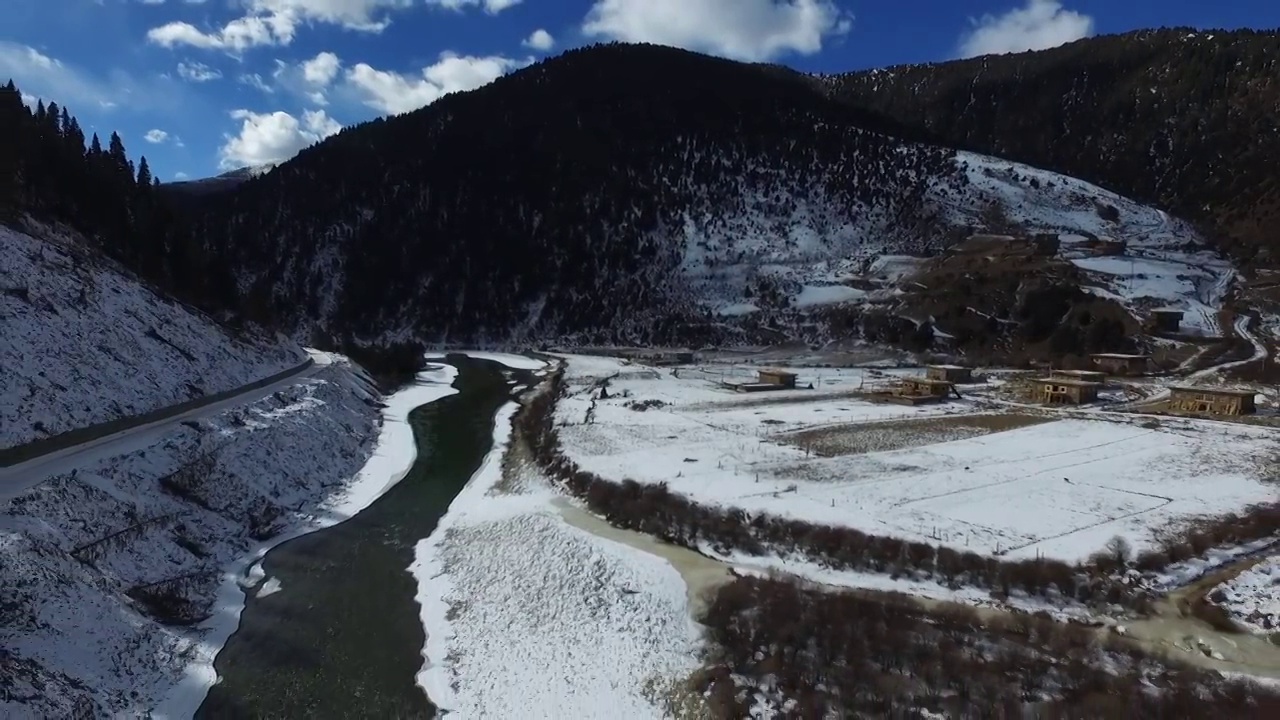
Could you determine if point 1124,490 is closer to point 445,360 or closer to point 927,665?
point 927,665

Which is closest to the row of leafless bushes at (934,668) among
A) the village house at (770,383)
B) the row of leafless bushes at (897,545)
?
the row of leafless bushes at (897,545)

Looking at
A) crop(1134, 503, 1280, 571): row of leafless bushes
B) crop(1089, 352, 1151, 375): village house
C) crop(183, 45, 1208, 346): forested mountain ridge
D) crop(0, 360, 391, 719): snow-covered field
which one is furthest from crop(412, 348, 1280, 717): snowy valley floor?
crop(183, 45, 1208, 346): forested mountain ridge

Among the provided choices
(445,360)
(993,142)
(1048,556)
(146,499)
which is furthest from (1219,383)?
(993,142)

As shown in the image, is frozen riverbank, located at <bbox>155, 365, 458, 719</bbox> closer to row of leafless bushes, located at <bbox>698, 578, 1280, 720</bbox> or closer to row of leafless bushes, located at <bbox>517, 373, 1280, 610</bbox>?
row of leafless bushes, located at <bbox>517, 373, 1280, 610</bbox>

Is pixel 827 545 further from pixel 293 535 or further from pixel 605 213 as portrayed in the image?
pixel 605 213

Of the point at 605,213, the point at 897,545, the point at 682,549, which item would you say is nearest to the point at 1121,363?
the point at 897,545

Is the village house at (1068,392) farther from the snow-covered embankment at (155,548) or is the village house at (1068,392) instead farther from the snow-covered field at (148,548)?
the snow-covered field at (148,548)
